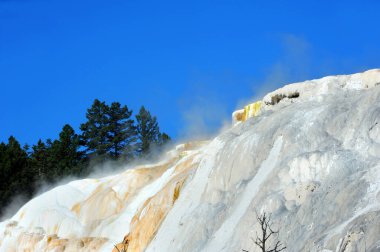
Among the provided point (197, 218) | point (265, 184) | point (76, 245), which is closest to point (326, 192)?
point (265, 184)

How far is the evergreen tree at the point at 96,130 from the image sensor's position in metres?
73.2

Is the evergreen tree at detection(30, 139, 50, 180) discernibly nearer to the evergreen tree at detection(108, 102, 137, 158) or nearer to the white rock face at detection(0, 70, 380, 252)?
the evergreen tree at detection(108, 102, 137, 158)

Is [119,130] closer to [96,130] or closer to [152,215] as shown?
[96,130]

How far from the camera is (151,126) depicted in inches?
3076

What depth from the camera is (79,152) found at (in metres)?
72.8

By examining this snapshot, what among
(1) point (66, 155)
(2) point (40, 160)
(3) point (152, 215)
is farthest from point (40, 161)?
(3) point (152, 215)

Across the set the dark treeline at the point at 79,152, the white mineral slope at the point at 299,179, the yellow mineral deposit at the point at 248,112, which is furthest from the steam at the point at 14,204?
the white mineral slope at the point at 299,179

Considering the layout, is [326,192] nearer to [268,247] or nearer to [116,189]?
[268,247]

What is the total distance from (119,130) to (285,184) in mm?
51691

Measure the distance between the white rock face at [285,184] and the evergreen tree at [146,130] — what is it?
3829 centimetres

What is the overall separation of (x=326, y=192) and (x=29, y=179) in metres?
47.3

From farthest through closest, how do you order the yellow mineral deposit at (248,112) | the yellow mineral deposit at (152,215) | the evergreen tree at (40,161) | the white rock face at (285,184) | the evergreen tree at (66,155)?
the evergreen tree at (40,161)
the evergreen tree at (66,155)
the yellow mineral deposit at (248,112)
the yellow mineral deposit at (152,215)
the white rock face at (285,184)

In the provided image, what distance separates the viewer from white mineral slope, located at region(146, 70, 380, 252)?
73.0ft

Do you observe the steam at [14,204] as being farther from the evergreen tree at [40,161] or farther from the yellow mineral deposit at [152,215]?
the yellow mineral deposit at [152,215]
